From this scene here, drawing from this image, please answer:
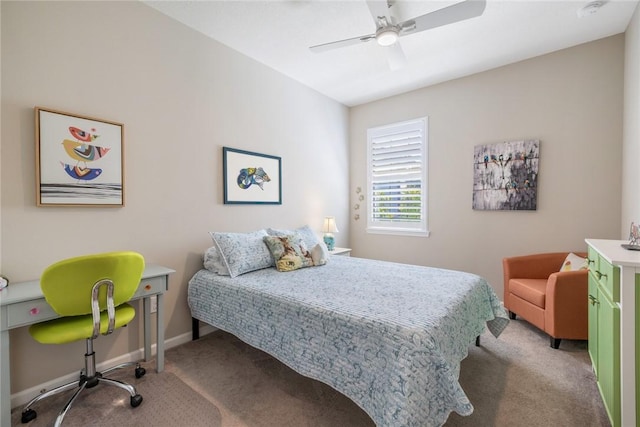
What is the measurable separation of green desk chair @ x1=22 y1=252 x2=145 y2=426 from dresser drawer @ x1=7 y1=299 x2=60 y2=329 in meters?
0.08

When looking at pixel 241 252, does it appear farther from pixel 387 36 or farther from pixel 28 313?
pixel 387 36

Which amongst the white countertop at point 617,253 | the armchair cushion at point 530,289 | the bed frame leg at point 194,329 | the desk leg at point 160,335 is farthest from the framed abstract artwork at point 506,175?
the desk leg at point 160,335

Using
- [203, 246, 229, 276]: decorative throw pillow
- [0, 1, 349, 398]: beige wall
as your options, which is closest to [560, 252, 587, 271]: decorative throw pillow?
[0, 1, 349, 398]: beige wall

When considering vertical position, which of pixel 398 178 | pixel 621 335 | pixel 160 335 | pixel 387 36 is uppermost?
pixel 387 36

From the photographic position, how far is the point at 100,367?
220cm

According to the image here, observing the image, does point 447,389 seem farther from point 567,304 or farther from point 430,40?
point 430,40

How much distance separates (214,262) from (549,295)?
2.93 metres

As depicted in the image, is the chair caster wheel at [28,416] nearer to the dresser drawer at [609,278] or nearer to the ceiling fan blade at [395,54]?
the dresser drawer at [609,278]

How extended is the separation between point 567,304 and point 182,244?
11.0 feet

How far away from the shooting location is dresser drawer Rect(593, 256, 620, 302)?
1435 mm

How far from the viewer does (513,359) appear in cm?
233

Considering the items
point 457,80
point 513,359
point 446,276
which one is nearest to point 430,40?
point 457,80

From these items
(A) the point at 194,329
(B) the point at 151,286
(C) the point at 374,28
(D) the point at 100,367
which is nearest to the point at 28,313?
(B) the point at 151,286

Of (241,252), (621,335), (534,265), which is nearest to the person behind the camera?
(621,335)
